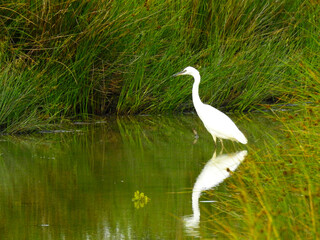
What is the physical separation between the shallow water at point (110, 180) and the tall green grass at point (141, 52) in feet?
2.44

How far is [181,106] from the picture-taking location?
537 inches

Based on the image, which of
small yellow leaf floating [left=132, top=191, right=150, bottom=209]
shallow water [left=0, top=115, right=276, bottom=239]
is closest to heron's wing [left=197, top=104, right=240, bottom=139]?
shallow water [left=0, top=115, right=276, bottom=239]

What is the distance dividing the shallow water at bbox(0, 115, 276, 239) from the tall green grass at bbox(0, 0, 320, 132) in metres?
0.74

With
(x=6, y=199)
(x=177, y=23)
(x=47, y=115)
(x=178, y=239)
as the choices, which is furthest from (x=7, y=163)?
(x=177, y=23)

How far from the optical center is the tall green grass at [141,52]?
1058 centimetres

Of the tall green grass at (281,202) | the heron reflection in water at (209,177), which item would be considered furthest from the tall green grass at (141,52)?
the tall green grass at (281,202)

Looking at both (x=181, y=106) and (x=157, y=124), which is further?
(x=181, y=106)

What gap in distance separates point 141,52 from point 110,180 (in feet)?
17.5

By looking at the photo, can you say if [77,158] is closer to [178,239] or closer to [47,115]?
[47,115]

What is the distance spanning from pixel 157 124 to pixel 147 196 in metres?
5.40

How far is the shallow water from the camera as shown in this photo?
17.7ft

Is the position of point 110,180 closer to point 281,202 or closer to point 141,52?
point 281,202

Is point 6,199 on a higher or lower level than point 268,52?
lower

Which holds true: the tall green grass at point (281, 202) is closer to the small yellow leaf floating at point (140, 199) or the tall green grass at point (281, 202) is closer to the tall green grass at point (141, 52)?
the small yellow leaf floating at point (140, 199)
